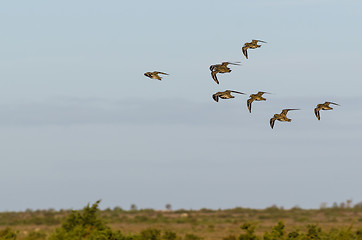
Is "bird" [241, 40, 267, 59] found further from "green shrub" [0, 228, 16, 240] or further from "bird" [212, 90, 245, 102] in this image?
"green shrub" [0, 228, 16, 240]

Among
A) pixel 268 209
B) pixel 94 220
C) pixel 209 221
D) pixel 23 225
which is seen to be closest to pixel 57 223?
pixel 23 225

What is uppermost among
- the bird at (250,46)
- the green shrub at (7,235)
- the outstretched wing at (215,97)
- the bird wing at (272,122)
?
the bird at (250,46)

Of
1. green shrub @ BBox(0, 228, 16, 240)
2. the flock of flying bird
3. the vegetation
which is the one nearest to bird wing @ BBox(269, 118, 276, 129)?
the flock of flying bird

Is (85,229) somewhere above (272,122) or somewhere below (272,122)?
below

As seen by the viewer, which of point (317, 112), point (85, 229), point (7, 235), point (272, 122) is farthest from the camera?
point (85, 229)

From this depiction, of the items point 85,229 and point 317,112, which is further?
→ point 85,229

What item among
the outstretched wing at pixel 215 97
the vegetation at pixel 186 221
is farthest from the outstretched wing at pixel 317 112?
the vegetation at pixel 186 221

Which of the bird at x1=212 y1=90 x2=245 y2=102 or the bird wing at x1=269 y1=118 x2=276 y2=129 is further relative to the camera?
the bird at x1=212 y1=90 x2=245 y2=102

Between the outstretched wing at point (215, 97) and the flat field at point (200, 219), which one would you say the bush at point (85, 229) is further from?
the flat field at point (200, 219)

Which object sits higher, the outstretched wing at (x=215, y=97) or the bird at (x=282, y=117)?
the outstretched wing at (x=215, y=97)

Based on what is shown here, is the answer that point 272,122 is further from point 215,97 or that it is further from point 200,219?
point 200,219

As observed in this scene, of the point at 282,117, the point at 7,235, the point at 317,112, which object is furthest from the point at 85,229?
the point at 317,112

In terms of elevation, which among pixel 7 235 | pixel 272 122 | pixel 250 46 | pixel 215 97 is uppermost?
pixel 250 46

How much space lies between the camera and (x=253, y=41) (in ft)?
79.5
